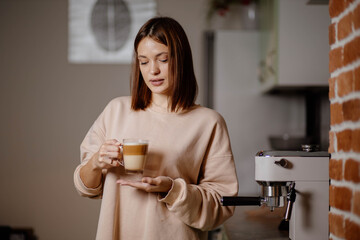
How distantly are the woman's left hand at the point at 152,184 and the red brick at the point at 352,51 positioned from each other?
608 mm

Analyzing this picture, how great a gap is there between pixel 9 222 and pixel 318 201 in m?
3.28

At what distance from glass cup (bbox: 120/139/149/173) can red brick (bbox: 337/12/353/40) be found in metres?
0.63

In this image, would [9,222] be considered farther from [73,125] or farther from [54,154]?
[73,125]

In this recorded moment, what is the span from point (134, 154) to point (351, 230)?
24.2 inches

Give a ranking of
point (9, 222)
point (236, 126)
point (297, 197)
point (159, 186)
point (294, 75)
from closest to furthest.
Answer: point (159, 186) < point (297, 197) < point (294, 75) < point (236, 126) < point (9, 222)

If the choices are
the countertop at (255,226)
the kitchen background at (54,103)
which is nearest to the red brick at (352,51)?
the countertop at (255,226)

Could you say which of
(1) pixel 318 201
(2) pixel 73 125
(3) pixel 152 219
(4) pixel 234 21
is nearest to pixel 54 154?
(2) pixel 73 125

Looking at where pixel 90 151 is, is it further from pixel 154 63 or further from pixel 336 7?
pixel 336 7

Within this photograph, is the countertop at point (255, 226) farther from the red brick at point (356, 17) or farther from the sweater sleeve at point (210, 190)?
the red brick at point (356, 17)

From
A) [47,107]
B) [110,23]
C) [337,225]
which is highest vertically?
[110,23]

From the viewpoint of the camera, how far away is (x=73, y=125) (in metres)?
3.69

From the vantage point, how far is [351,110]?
2.77 ft

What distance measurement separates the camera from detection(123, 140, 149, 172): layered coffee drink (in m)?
1.13

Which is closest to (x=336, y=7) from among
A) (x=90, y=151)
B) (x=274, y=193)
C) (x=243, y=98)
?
(x=274, y=193)
